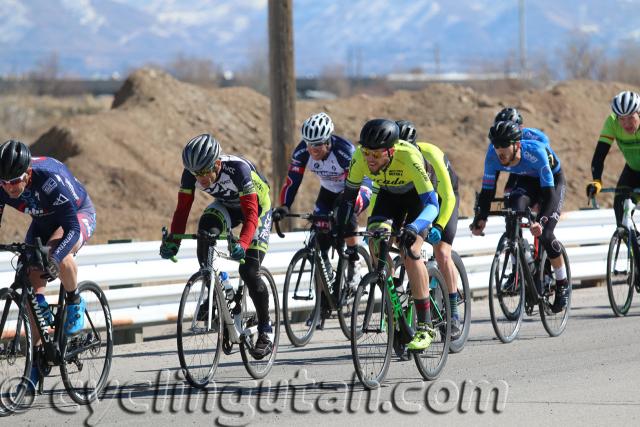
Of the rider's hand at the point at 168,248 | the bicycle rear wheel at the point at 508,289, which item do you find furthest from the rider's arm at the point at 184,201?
the bicycle rear wheel at the point at 508,289

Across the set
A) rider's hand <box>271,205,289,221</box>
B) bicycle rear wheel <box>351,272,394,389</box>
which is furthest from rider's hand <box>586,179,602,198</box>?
bicycle rear wheel <box>351,272,394,389</box>

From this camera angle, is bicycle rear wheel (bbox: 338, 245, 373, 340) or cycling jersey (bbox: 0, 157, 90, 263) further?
bicycle rear wheel (bbox: 338, 245, 373, 340)

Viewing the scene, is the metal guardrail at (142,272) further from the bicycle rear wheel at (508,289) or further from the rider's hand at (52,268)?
the rider's hand at (52,268)

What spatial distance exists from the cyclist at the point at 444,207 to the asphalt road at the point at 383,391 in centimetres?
56

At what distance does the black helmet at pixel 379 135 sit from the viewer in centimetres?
842

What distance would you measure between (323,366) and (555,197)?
10.1 ft

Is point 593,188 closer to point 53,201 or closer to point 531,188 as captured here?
point 531,188

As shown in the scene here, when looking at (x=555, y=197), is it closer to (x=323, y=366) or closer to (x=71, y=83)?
(x=323, y=366)

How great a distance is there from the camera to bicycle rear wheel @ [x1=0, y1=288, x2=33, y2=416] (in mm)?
7781

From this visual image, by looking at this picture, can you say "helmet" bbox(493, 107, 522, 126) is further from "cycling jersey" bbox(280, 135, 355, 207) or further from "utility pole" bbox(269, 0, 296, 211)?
"utility pole" bbox(269, 0, 296, 211)

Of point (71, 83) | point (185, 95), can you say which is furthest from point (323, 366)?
point (71, 83)

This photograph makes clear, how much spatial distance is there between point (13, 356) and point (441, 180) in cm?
→ 376

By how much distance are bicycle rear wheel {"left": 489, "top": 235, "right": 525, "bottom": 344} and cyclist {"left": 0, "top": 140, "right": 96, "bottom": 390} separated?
4.09 meters

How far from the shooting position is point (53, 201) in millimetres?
8289
